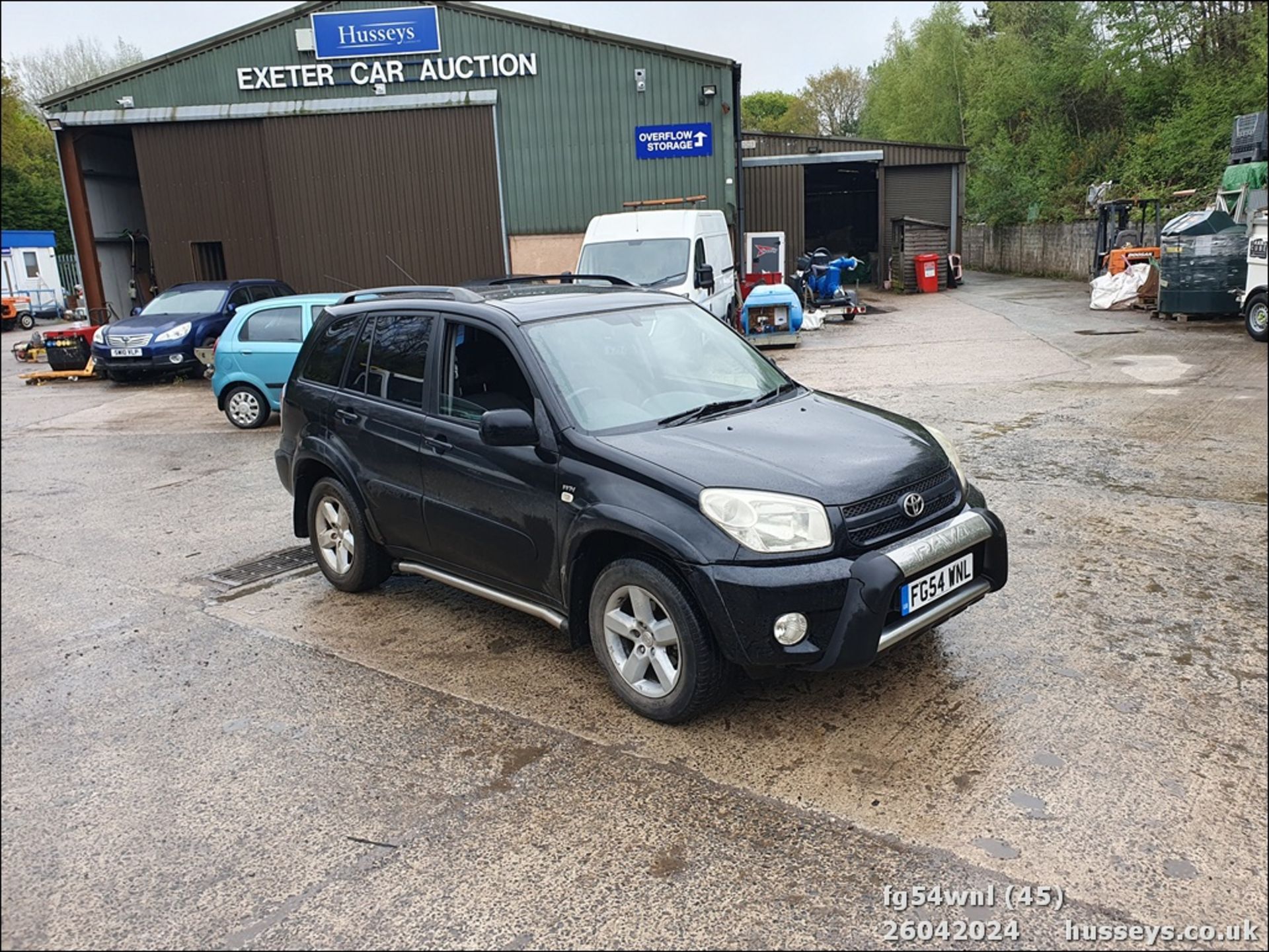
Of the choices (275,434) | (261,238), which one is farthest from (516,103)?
(275,434)

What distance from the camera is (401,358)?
5.05 metres

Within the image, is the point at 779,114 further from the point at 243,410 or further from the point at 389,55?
the point at 243,410

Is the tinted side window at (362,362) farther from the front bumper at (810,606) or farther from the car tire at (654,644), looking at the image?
the front bumper at (810,606)

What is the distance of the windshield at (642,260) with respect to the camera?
13.8m

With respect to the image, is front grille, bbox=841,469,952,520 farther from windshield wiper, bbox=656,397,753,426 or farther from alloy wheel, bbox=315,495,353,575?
alloy wheel, bbox=315,495,353,575

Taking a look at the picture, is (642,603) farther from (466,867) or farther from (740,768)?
(466,867)

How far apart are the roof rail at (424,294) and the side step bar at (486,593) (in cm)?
140

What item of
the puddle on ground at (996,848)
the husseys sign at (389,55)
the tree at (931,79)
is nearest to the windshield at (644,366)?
the puddle on ground at (996,848)

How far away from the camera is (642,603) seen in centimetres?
383

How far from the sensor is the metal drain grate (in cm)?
593

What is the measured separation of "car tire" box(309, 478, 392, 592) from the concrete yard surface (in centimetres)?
16

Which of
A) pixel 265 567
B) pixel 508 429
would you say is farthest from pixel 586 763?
pixel 265 567

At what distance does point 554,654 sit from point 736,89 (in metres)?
17.2

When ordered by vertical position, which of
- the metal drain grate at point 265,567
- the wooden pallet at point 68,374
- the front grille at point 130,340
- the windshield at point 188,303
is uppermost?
the windshield at point 188,303
